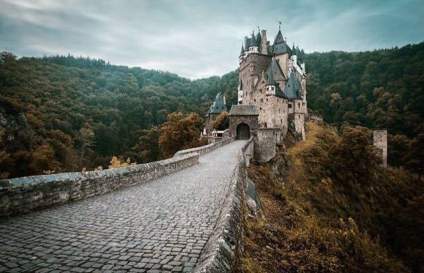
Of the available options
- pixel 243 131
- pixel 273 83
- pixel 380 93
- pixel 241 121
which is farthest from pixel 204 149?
pixel 380 93

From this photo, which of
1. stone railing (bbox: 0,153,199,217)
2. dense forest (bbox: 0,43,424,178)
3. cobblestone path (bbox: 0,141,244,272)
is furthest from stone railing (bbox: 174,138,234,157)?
dense forest (bbox: 0,43,424,178)

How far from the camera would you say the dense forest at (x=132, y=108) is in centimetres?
4069

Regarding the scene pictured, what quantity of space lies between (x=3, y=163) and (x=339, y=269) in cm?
3424

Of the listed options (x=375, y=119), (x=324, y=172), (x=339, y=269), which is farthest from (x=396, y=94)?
(x=339, y=269)

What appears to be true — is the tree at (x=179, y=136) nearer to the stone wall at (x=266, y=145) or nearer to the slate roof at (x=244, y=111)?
the slate roof at (x=244, y=111)

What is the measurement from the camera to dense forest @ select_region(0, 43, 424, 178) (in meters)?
40.7

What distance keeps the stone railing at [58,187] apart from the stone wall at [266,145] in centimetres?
1651

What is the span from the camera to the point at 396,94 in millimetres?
63625

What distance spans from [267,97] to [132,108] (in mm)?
63351

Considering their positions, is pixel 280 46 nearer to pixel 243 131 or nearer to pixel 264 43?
pixel 264 43

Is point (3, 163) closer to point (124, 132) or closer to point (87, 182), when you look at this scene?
point (87, 182)

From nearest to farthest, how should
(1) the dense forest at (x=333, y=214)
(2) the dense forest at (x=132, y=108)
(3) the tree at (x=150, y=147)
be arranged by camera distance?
1. (1) the dense forest at (x=333, y=214)
2. (2) the dense forest at (x=132, y=108)
3. (3) the tree at (x=150, y=147)

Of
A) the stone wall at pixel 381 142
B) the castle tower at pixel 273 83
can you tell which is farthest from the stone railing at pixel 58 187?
the stone wall at pixel 381 142

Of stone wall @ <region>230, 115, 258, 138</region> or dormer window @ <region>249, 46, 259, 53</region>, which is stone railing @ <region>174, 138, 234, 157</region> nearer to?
stone wall @ <region>230, 115, 258, 138</region>
